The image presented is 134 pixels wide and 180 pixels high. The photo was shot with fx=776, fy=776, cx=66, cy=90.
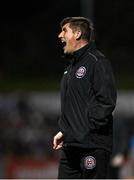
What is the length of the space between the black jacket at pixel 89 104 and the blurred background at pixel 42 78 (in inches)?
143

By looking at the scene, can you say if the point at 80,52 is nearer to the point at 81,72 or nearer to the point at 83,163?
the point at 81,72

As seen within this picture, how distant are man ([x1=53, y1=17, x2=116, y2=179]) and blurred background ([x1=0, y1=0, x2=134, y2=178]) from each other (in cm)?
356

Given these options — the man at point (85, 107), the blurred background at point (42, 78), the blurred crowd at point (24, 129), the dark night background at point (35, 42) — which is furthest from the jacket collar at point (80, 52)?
the dark night background at point (35, 42)

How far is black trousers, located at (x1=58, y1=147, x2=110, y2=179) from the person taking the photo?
560cm

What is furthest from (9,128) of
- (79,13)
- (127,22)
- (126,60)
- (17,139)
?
(79,13)

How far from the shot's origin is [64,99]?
18.7 ft

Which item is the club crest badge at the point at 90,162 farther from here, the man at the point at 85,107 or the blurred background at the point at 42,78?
the blurred background at the point at 42,78

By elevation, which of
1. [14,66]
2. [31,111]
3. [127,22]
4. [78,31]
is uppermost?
[78,31]

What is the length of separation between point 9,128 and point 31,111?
2147mm

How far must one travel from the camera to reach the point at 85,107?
5574mm

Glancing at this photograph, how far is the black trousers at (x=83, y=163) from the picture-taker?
221 inches

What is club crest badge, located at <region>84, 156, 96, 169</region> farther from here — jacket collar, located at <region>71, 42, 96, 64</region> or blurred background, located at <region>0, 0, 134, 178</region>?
blurred background, located at <region>0, 0, 134, 178</region>

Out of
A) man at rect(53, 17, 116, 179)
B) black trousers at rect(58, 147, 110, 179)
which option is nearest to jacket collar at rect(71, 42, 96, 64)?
man at rect(53, 17, 116, 179)

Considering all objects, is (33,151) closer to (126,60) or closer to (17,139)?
(17,139)
